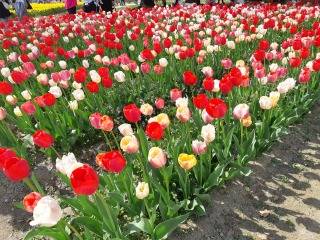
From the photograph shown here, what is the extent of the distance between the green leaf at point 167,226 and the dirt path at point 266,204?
0.42 m

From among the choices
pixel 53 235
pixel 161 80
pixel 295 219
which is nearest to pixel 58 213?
pixel 53 235

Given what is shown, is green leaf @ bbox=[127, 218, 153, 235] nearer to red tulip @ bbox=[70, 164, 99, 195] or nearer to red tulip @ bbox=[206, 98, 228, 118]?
red tulip @ bbox=[70, 164, 99, 195]

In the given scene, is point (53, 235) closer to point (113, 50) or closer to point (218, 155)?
point (218, 155)

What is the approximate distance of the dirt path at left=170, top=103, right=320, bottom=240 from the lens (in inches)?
124

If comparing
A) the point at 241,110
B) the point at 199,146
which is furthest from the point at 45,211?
the point at 241,110

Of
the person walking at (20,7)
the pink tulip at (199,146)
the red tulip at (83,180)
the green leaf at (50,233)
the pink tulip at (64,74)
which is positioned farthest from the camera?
the person walking at (20,7)

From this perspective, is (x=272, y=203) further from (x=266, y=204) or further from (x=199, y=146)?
(x=199, y=146)

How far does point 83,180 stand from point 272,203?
2040mm

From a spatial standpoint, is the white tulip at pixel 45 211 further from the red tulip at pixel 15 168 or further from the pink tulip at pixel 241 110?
the pink tulip at pixel 241 110

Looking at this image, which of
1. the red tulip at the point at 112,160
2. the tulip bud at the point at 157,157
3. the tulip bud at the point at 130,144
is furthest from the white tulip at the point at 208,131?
the red tulip at the point at 112,160

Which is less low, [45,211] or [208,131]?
[45,211]

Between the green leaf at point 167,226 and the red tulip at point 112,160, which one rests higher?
the red tulip at point 112,160

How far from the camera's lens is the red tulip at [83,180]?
201 centimetres

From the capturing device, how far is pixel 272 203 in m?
3.48
